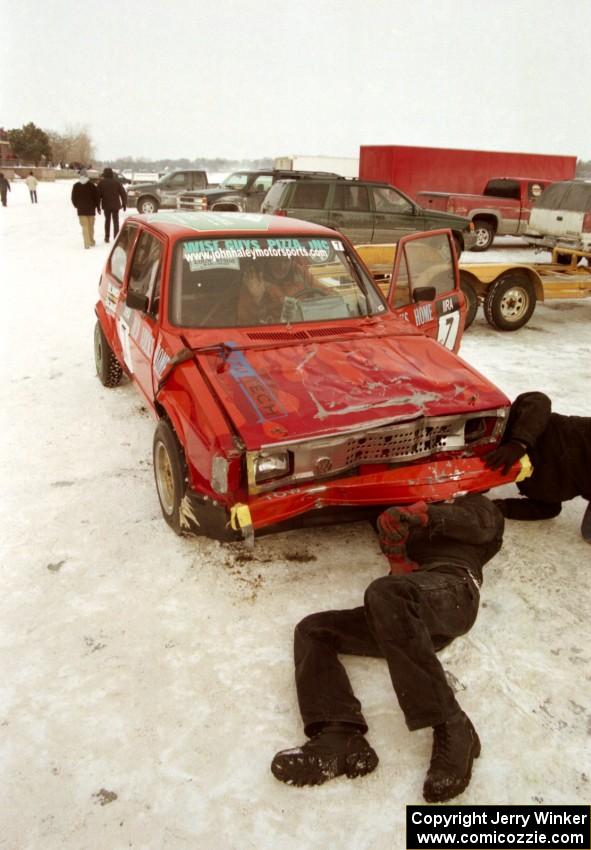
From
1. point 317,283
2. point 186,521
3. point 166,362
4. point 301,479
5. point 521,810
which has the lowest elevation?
point 521,810

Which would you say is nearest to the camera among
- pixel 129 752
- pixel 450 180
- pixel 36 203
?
pixel 129 752

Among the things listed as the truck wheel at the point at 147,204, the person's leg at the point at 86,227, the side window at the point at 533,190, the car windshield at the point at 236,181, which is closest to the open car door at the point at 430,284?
the person's leg at the point at 86,227

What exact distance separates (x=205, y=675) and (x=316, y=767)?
69cm

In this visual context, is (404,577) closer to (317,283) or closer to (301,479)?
(301,479)

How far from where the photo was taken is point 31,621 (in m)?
3.15

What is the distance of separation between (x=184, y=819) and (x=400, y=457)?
1.89 m

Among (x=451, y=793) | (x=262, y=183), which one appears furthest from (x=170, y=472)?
(x=262, y=183)

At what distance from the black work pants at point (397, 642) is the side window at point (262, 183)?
16.5 metres

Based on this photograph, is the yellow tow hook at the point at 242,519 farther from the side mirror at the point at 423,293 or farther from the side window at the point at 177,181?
the side window at the point at 177,181

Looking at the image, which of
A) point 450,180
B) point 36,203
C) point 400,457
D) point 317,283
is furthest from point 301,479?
point 36,203

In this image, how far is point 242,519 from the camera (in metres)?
3.03

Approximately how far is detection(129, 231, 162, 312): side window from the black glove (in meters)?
2.32

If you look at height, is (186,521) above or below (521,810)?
→ above

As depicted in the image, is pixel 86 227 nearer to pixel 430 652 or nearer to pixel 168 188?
pixel 168 188
